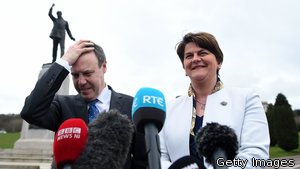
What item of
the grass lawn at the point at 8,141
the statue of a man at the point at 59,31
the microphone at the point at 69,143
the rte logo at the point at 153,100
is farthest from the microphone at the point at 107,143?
the grass lawn at the point at 8,141

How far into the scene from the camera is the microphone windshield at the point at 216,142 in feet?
4.05

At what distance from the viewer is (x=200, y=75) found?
2.11 meters

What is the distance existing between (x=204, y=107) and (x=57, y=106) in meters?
0.94

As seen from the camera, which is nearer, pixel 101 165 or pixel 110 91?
pixel 101 165

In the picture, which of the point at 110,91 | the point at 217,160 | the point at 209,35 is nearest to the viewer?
the point at 217,160

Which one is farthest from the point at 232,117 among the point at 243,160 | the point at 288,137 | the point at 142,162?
the point at 288,137

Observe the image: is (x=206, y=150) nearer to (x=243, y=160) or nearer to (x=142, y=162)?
(x=243, y=160)

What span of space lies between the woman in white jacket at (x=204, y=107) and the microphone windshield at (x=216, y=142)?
609 millimetres

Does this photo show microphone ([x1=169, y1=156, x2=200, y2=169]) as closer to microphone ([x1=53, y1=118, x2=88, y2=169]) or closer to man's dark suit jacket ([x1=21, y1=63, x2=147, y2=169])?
microphone ([x1=53, y1=118, x2=88, y2=169])

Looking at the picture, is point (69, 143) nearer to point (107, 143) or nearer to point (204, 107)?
point (107, 143)

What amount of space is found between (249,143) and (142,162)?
714 mm

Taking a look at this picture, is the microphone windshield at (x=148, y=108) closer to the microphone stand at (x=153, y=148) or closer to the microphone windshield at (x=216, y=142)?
the microphone stand at (x=153, y=148)

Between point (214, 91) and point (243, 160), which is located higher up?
point (214, 91)

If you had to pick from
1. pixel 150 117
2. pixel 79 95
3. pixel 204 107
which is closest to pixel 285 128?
pixel 204 107
